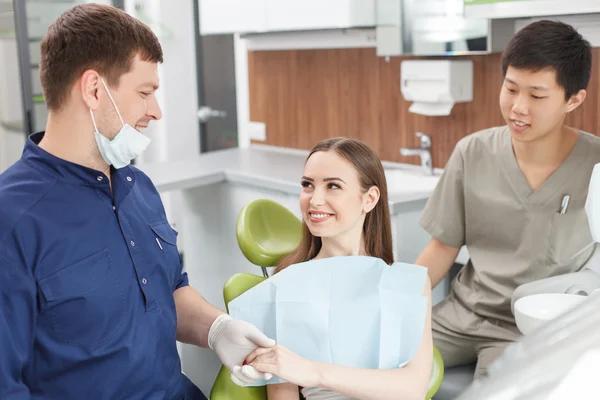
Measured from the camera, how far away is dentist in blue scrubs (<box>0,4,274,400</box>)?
1.26m

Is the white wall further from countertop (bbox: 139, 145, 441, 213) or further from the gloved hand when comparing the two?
the gloved hand

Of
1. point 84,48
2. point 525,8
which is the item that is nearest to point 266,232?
point 84,48

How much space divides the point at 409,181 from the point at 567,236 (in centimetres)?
105

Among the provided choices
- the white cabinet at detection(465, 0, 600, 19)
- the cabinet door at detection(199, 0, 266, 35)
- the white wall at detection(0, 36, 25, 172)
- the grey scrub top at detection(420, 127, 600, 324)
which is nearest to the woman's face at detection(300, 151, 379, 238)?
the grey scrub top at detection(420, 127, 600, 324)

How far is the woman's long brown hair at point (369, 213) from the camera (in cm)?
158

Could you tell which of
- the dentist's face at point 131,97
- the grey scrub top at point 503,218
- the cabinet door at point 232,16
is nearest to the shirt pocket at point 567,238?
the grey scrub top at point 503,218

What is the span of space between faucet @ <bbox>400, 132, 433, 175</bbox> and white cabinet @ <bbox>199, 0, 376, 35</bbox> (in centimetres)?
52

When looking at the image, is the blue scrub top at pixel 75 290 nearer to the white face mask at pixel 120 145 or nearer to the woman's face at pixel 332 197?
the white face mask at pixel 120 145

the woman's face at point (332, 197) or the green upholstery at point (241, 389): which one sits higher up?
the woman's face at point (332, 197)

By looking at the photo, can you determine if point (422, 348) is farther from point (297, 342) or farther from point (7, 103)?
point (7, 103)

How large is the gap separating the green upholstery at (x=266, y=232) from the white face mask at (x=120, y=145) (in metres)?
0.47

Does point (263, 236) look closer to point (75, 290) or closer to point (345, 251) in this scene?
point (345, 251)

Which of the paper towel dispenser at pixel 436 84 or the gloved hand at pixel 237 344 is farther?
the paper towel dispenser at pixel 436 84

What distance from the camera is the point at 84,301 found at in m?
1.30
